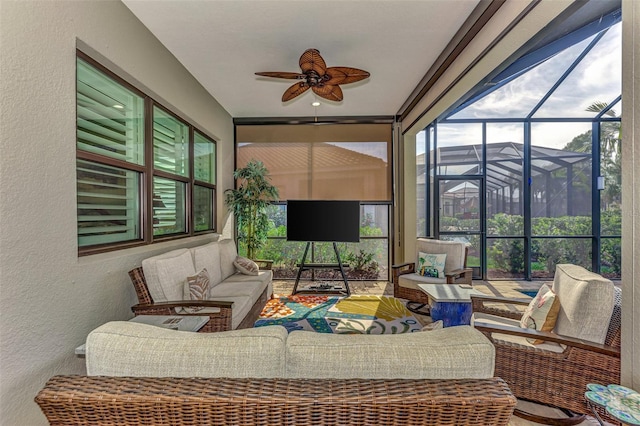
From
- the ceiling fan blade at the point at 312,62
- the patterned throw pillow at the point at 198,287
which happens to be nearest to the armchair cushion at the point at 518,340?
the patterned throw pillow at the point at 198,287

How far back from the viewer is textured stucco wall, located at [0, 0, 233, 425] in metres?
1.55

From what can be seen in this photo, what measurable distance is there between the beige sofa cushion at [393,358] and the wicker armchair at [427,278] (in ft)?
9.61

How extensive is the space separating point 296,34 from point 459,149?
3.99 metres

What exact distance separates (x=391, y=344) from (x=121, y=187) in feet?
8.85

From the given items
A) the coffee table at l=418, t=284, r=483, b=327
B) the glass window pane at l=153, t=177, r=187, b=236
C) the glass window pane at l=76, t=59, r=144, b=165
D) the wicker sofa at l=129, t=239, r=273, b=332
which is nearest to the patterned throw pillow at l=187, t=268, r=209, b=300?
the wicker sofa at l=129, t=239, r=273, b=332

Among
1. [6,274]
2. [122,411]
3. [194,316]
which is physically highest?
[6,274]

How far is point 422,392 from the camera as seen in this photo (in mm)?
883

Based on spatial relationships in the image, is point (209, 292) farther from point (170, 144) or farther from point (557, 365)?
point (557, 365)

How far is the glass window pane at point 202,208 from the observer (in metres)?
4.21

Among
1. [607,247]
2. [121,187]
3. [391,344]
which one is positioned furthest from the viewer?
[607,247]

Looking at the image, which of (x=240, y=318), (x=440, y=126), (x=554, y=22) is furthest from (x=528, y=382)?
(x=440, y=126)

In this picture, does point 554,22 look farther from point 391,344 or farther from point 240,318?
point 240,318

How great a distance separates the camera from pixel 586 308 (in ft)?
6.11

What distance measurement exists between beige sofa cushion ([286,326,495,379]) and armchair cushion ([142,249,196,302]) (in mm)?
1908
